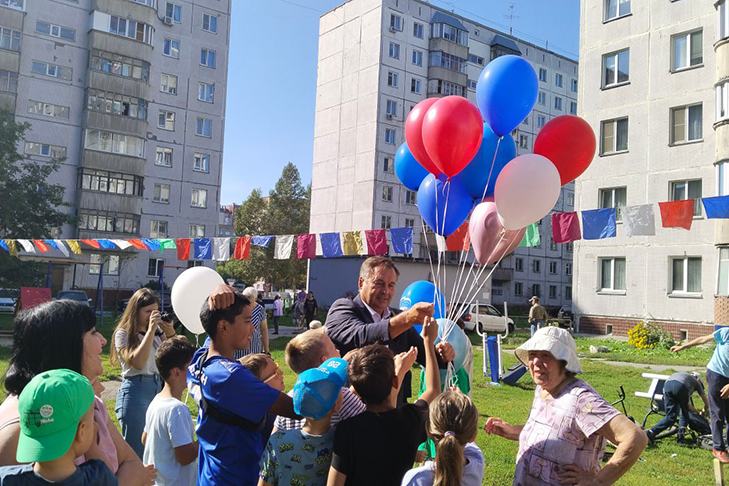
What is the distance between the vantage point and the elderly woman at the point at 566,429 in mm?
2635

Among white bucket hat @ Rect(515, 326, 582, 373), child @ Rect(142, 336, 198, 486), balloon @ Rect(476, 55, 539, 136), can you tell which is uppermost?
balloon @ Rect(476, 55, 539, 136)

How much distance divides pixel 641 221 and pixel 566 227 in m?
1.42

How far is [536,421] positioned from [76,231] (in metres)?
36.9

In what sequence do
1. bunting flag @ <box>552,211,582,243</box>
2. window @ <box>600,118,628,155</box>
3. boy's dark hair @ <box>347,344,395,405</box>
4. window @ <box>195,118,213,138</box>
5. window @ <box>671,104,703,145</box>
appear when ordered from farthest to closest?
window @ <box>195,118,213,138</box>, window @ <box>600,118,628,155</box>, window @ <box>671,104,703,145</box>, bunting flag @ <box>552,211,582,243</box>, boy's dark hair @ <box>347,344,395,405</box>

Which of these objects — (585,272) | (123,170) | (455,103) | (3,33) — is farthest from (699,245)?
(3,33)

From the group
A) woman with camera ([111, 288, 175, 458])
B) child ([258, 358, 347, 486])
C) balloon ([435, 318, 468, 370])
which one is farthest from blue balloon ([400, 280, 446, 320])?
child ([258, 358, 347, 486])

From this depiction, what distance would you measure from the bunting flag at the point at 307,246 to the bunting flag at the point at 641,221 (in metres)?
7.84

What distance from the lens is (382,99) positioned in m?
42.5

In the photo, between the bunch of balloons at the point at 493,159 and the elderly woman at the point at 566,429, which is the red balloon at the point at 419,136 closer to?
the bunch of balloons at the point at 493,159

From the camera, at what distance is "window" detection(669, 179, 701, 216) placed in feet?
67.9

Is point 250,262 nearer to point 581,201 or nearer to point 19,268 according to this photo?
point 19,268

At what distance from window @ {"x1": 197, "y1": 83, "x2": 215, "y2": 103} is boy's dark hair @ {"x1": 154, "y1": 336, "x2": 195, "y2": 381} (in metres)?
40.1

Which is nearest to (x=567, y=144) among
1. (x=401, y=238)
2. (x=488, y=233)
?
(x=488, y=233)

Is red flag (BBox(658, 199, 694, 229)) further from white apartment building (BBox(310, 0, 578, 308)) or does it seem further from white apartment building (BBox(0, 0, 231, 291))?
white apartment building (BBox(0, 0, 231, 291))
